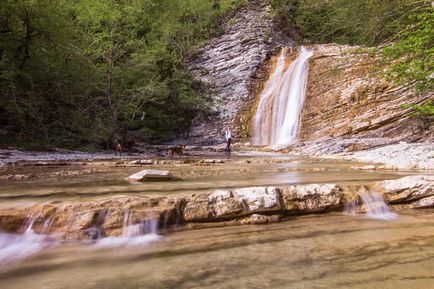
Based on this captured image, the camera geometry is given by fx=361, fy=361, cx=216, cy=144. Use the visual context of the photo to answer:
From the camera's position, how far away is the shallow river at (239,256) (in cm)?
308

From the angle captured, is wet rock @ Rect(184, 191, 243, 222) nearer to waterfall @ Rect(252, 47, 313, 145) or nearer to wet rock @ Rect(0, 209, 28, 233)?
wet rock @ Rect(0, 209, 28, 233)

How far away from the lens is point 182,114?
2509 centimetres

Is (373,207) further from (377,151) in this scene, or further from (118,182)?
(377,151)

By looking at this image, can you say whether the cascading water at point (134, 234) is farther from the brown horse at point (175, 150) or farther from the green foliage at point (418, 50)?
the brown horse at point (175, 150)

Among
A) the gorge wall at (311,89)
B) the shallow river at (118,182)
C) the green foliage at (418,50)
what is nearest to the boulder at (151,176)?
the shallow river at (118,182)

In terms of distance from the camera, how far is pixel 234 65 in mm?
28531

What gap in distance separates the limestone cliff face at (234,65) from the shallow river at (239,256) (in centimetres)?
1893

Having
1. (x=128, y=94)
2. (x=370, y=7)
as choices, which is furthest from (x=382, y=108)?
(x=128, y=94)

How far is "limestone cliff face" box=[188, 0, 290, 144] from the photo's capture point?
2488 centimetres

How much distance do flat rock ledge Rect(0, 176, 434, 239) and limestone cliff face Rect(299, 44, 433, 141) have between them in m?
10.5

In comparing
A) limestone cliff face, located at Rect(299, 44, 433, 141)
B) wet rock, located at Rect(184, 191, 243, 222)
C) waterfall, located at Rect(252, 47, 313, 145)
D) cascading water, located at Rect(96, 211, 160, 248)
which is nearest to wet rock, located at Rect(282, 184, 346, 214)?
wet rock, located at Rect(184, 191, 243, 222)

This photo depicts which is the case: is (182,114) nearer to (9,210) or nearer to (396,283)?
(9,210)

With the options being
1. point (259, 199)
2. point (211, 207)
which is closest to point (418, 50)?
point (259, 199)

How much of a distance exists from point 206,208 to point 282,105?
61.0ft
